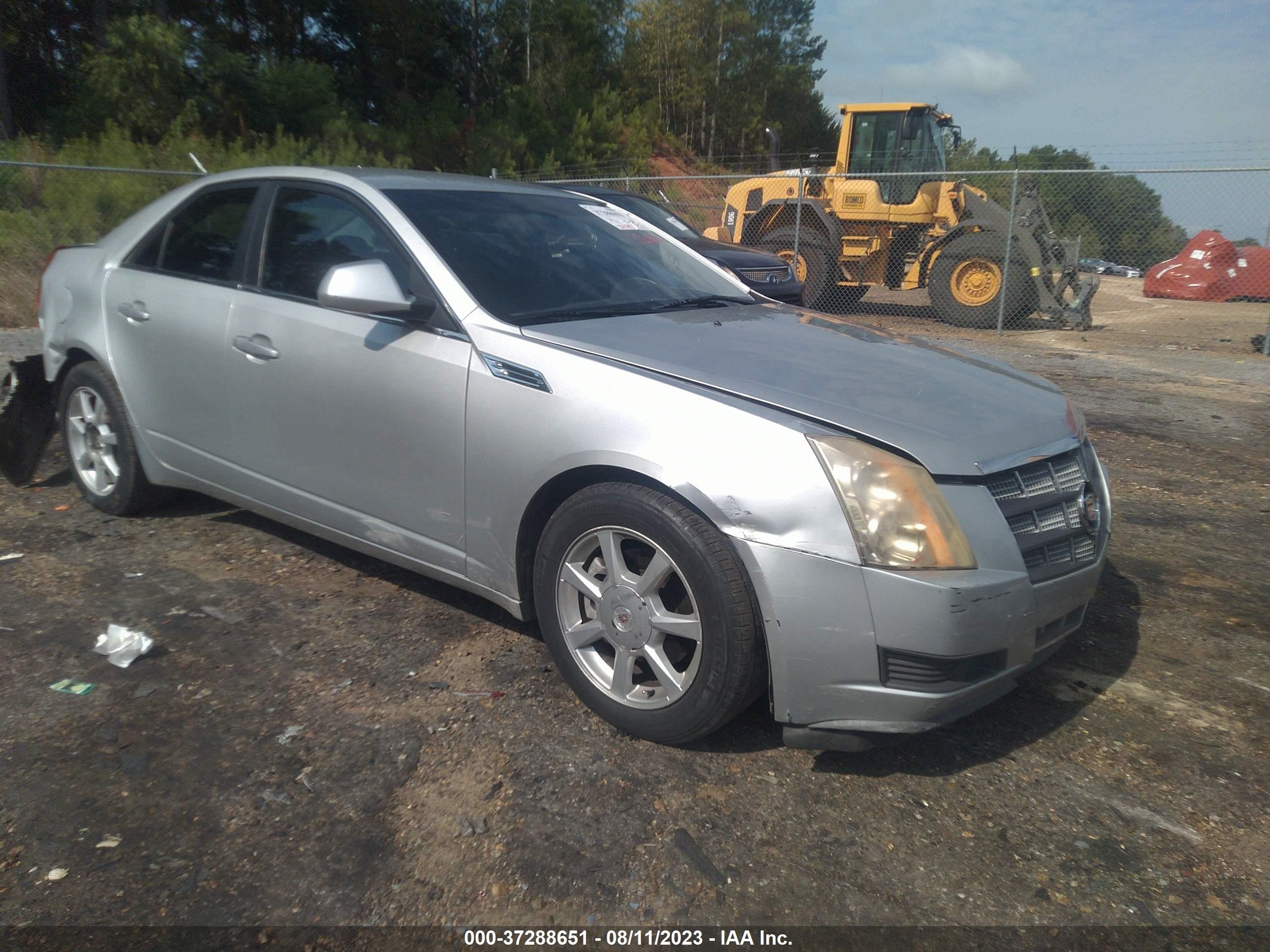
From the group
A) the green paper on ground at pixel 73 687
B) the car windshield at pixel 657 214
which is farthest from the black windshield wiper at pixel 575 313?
the car windshield at pixel 657 214

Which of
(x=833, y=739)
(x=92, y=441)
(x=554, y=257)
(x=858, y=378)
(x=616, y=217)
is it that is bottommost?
(x=833, y=739)

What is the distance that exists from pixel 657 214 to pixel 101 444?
673 centimetres

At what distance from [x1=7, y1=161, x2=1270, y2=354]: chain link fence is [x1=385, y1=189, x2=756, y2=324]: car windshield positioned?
9.56m

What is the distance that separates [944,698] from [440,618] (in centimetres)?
193

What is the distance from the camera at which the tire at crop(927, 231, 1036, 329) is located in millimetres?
13578

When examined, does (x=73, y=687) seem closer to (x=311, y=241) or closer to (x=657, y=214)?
(x=311, y=241)

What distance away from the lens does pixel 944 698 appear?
2465mm

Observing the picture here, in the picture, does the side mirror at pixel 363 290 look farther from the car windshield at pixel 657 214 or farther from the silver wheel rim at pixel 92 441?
the car windshield at pixel 657 214

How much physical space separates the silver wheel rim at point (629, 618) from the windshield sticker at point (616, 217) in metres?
1.84

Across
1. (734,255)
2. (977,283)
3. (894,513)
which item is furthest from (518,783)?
(977,283)

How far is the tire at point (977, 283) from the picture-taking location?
13.6 meters

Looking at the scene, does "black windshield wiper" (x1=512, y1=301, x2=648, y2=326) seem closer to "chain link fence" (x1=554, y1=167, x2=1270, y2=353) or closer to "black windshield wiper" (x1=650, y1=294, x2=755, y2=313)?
"black windshield wiper" (x1=650, y1=294, x2=755, y2=313)

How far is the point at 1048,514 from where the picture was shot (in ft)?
8.93

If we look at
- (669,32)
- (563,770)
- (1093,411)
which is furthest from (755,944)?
(669,32)
